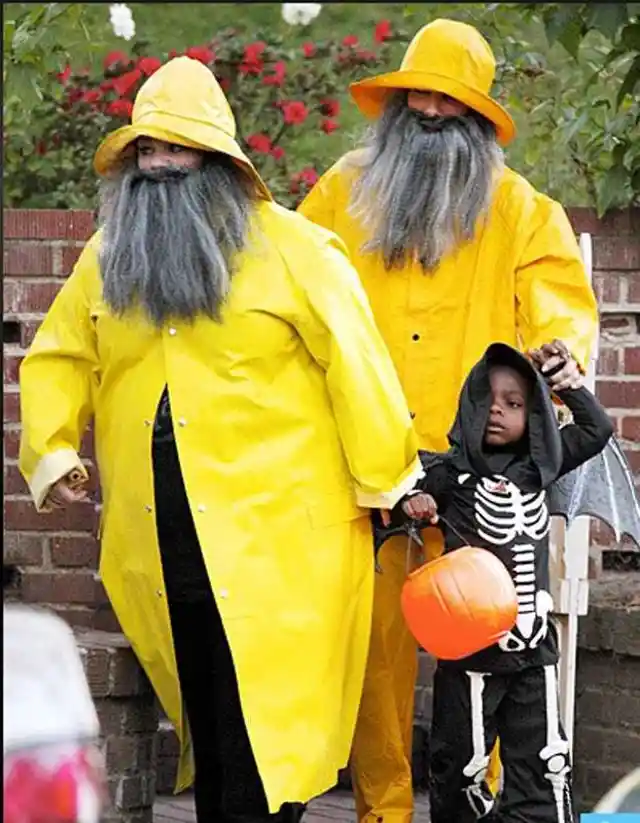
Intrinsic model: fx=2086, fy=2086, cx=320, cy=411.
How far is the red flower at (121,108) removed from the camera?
23.3 feet

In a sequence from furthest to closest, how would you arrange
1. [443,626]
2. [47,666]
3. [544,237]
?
[544,237]
[443,626]
[47,666]

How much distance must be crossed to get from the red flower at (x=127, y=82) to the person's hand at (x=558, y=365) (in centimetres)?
258

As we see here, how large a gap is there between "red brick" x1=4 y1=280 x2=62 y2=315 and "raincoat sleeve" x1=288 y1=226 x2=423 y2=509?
125 cm

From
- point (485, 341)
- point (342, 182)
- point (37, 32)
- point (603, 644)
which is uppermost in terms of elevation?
point (37, 32)

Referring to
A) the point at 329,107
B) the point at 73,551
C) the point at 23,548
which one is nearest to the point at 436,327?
the point at 73,551

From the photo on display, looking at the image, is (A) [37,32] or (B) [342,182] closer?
(B) [342,182]

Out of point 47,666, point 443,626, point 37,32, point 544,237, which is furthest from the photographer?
point 37,32

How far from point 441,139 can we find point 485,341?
0.54 m

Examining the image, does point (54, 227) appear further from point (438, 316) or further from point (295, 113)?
point (295, 113)

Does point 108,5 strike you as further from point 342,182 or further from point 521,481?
point 521,481

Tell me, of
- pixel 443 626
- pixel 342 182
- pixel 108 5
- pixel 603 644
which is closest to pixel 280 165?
pixel 108 5

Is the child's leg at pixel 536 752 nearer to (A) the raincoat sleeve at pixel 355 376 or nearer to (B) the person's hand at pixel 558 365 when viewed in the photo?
(A) the raincoat sleeve at pixel 355 376

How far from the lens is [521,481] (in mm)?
4992

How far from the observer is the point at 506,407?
499cm
